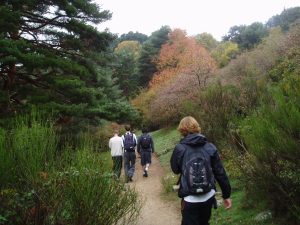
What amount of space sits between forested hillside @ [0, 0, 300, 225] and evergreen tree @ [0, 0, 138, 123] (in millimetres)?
51

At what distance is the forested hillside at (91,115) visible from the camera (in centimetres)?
415

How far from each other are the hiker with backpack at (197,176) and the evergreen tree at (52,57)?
8780 mm

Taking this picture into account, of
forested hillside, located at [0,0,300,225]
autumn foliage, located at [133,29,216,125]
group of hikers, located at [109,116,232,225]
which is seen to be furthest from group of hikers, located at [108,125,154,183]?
autumn foliage, located at [133,29,216,125]

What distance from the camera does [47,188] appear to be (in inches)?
161

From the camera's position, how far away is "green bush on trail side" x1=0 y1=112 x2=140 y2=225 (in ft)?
13.3

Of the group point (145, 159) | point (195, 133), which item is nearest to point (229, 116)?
point (145, 159)

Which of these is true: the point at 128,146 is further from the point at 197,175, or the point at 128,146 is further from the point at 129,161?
the point at 197,175

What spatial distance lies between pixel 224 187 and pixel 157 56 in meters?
35.9

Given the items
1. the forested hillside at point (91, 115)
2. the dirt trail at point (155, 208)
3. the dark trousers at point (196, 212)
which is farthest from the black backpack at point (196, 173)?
the dirt trail at point (155, 208)

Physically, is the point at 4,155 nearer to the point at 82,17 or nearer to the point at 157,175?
the point at 157,175

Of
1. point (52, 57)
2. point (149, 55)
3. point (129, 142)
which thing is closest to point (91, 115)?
point (52, 57)

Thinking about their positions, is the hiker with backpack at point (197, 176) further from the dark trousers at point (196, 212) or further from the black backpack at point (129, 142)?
the black backpack at point (129, 142)

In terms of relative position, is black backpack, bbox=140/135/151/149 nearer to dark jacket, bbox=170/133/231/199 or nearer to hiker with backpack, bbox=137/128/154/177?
hiker with backpack, bbox=137/128/154/177

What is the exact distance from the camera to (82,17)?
1659cm
